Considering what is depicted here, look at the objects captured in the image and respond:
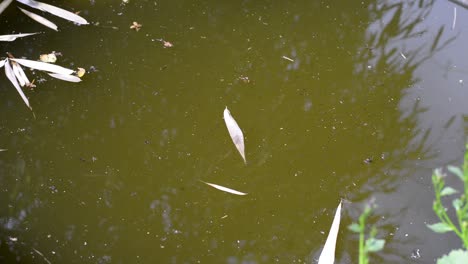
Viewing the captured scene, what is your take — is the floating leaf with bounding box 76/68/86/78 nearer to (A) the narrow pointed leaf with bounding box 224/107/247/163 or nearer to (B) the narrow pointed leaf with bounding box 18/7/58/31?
(B) the narrow pointed leaf with bounding box 18/7/58/31

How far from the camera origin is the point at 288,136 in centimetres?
192

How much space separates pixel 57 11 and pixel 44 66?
316 mm

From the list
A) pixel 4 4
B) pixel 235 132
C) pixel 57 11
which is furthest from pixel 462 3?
pixel 4 4

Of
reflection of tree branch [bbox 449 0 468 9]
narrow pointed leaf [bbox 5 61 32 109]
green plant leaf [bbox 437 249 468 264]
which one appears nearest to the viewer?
green plant leaf [bbox 437 249 468 264]

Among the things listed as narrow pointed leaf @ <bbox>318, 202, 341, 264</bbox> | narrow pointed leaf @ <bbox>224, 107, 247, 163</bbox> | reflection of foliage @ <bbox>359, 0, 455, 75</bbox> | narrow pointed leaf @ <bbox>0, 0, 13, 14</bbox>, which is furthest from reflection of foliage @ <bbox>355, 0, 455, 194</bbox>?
narrow pointed leaf @ <bbox>0, 0, 13, 14</bbox>

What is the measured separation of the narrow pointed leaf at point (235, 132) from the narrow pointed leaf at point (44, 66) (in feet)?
2.11

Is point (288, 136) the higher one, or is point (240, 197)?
point (288, 136)

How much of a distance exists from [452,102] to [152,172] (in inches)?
45.1

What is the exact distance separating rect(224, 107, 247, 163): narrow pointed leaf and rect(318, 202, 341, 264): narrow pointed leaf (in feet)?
1.22

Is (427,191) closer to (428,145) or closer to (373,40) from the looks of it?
(428,145)

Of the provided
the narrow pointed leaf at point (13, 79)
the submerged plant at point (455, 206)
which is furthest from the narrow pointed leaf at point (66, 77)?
the submerged plant at point (455, 206)

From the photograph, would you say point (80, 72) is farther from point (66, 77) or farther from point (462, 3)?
point (462, 3)

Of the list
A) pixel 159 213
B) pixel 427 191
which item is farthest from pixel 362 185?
pixel 159 213

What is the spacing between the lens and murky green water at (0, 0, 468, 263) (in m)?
1.71
